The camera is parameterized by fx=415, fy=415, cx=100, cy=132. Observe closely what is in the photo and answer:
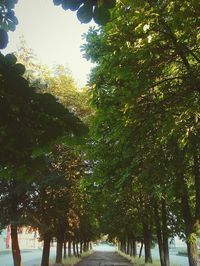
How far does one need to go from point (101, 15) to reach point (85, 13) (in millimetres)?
128

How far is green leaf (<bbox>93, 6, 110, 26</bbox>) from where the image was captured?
3.13 meters

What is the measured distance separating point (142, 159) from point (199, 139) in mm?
2155

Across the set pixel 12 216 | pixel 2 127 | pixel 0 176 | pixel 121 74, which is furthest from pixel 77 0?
pixel 12 216

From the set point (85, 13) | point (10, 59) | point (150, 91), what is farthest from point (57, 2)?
point (150, 91)

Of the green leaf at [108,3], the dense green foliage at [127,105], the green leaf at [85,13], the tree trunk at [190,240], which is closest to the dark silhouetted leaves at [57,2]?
the dense green foliage at [127,105]

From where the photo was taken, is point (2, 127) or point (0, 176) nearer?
point (2, 127)

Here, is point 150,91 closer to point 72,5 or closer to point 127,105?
point 127,105

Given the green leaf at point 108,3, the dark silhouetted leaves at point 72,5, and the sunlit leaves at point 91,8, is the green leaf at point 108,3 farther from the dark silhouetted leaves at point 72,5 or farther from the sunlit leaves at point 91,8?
the dark silhouetted leaves at point 72,5

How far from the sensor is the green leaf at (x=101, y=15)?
3.13 metres

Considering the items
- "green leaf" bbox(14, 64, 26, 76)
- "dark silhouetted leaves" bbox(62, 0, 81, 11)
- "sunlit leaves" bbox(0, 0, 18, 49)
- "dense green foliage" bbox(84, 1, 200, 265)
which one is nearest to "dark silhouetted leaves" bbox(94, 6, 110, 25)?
"dark silhouetted leaves" bbox(62, 0, 81, 11)

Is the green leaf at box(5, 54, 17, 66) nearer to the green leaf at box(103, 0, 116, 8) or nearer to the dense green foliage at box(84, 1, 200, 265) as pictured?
the green leaf at box(103, 0, 116, 8)

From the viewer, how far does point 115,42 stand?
11203 mm

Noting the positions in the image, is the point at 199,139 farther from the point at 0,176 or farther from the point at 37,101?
the point at 37,101

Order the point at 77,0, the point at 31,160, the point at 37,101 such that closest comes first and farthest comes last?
the point at 77,0
the point at 37,101
the point at 31,160
